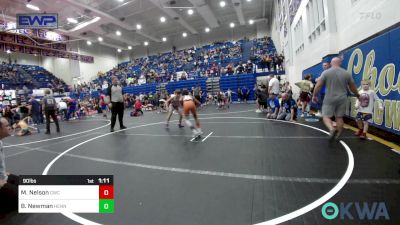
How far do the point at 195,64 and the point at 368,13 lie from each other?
2396 cm

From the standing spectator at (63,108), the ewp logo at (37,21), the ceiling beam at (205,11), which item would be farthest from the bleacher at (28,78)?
the ewp logo at (37,21)

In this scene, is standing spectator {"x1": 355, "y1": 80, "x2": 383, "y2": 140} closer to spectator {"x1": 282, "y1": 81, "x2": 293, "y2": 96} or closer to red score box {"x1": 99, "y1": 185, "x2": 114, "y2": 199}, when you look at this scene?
spectator {"x1": 282, "y1": 81, "x2": 293, "y2": 96}

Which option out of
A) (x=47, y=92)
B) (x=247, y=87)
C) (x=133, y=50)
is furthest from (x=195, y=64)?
(x=47, y=92)

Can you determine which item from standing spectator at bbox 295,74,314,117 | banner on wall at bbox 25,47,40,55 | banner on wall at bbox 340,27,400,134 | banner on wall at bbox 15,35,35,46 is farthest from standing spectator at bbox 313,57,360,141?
banner on wall at bbox 25,47,40,55

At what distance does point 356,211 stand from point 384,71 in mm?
4277

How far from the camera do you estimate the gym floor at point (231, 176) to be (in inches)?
100

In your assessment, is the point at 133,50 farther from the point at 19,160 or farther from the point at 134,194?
the point at 134,194

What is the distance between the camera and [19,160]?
5.65 meters

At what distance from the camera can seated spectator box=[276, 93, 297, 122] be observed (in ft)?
29.1

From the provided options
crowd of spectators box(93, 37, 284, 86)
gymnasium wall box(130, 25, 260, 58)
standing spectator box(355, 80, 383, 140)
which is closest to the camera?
standing spectator box(355, 80, 383, 140)

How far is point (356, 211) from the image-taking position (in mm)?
2393

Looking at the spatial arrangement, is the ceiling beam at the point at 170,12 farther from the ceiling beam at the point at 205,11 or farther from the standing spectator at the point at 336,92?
the standing spectator at the point at 336,92
